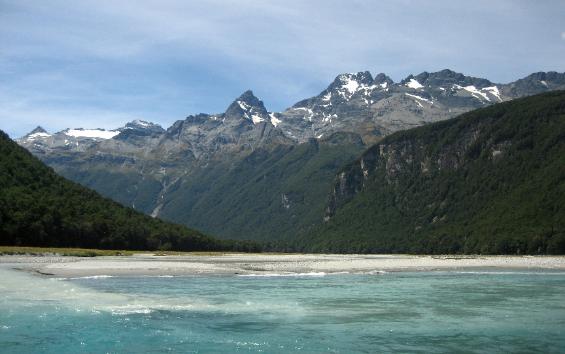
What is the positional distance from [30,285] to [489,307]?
35.8 metres

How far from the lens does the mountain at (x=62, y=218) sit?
126 metres

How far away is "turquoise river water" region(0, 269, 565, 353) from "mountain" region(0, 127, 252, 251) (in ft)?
258

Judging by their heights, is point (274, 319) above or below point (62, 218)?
below

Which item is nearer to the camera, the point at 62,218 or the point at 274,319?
the point at 274,319

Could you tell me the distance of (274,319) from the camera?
33.5 m

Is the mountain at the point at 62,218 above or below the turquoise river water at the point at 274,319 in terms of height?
above

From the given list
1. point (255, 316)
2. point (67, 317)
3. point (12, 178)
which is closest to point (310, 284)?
point (255, 316)

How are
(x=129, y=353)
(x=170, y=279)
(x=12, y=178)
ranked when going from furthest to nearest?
(x=12, y=178) → (x=170, y=279) → (x=129, y=353)

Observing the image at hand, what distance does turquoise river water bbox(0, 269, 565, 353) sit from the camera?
1024 inches

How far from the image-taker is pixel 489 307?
39188 millimetres

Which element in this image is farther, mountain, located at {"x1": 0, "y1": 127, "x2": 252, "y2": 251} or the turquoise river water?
mountain, located at {"x1": 0, "y1": 127, "x2": 252, "y2": 251}

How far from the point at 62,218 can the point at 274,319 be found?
11377 centimetres

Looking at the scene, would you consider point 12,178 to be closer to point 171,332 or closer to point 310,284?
point 310,284

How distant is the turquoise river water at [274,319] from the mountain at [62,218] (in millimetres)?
78607
